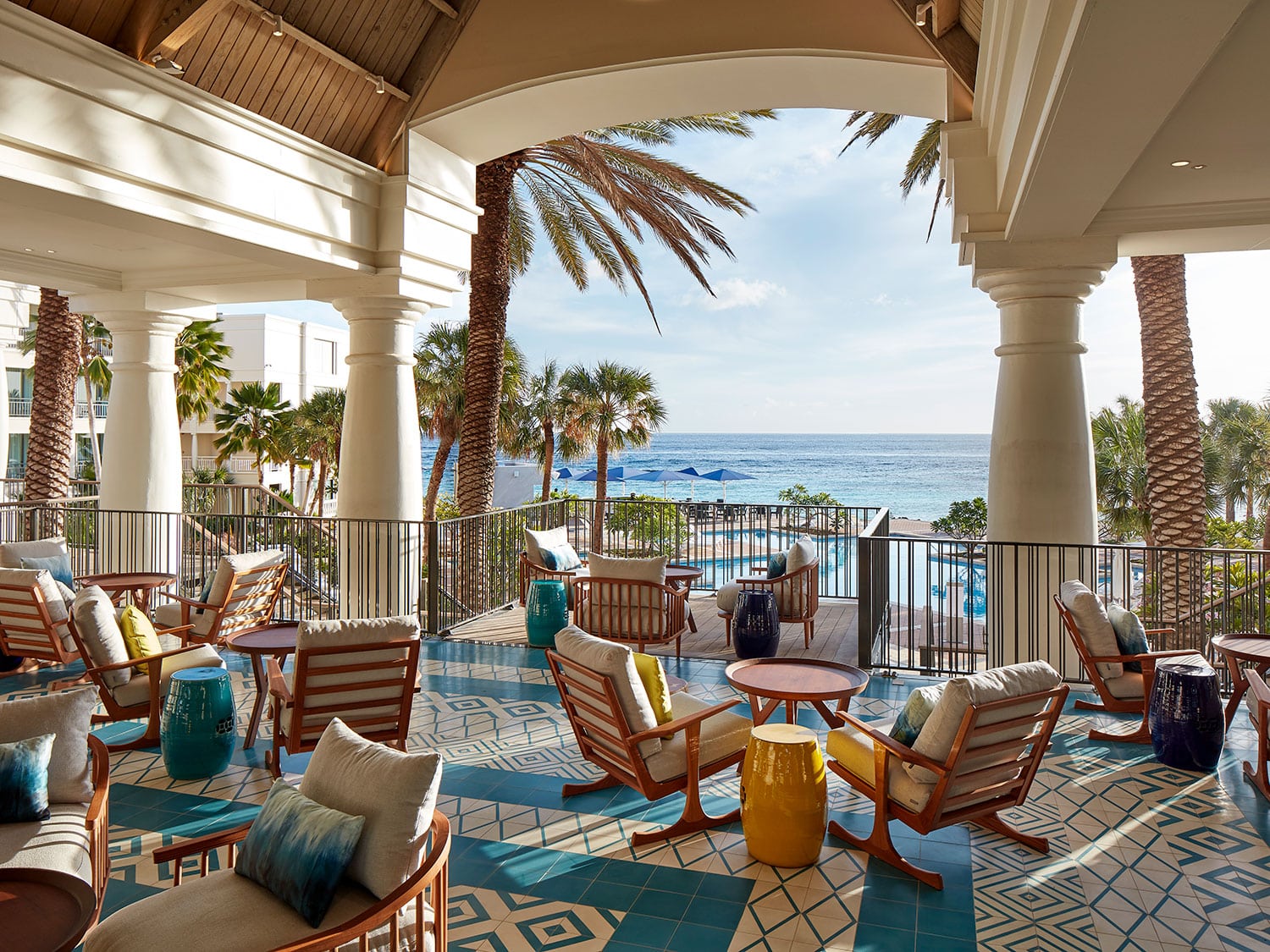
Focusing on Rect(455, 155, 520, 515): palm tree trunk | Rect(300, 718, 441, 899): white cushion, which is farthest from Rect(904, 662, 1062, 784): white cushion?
Rect(455, 155, 520, 515): palm tree trunk

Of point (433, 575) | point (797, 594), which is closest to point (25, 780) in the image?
point (433, 575)

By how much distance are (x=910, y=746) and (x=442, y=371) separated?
22.5 m

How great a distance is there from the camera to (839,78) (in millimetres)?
7195

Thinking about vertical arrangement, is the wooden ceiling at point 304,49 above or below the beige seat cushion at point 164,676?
above

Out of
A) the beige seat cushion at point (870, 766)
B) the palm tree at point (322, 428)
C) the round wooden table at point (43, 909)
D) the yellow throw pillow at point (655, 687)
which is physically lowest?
the beige seat cushion at point (870, 766)

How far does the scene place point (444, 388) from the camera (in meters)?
25.0

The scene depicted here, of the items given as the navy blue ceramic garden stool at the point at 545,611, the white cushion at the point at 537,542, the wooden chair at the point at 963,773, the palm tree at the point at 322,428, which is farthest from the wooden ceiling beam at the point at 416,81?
the palm tree at the point at 322,428

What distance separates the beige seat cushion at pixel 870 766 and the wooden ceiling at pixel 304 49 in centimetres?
607

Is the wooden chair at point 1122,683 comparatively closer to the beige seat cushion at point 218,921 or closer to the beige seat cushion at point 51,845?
the beige seat cushion at point 218,921

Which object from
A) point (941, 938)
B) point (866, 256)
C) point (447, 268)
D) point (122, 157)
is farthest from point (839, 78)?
point (866, 256)

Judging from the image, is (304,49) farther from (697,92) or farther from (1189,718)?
(1189,718)

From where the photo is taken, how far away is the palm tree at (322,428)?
2480 centimetres

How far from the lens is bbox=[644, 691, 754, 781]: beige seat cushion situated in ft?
14.6

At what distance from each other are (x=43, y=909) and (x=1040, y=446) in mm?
6996
